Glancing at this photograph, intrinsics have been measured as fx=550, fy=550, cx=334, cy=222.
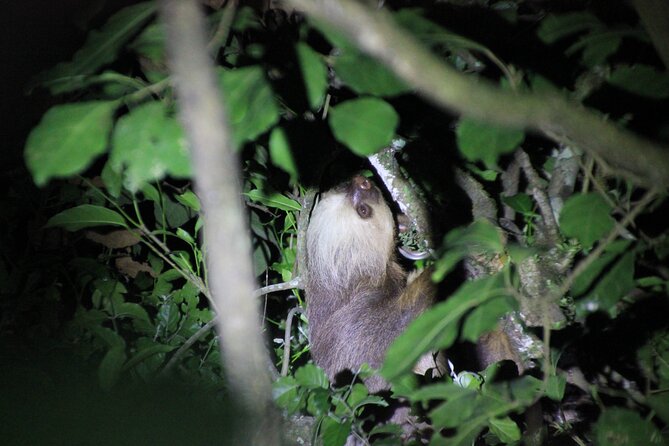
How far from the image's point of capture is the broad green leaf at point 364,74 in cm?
117

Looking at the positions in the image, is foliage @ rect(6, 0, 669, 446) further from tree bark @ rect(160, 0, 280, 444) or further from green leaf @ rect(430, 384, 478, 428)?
tree bark @ rect(160, 0, 280, 444)

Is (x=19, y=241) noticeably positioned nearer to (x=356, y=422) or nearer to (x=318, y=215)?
(x=318, y=215)

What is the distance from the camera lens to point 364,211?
432cm

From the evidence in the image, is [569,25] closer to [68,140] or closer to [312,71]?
[312,71]

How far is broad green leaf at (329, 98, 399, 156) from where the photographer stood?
113 cm

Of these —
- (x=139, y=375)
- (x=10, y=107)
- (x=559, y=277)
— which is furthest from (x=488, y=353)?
(x=10, y=107)

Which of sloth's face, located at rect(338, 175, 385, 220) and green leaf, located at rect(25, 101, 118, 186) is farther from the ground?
green leaf, located at rect(25, 101, 118, 186)

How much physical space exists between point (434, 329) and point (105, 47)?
96 cm

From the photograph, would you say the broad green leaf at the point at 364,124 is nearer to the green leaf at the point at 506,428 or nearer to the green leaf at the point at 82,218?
the green leaf at the point at 506,428

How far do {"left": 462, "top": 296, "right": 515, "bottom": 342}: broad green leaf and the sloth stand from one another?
241 centimetres

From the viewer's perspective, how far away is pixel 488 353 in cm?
349

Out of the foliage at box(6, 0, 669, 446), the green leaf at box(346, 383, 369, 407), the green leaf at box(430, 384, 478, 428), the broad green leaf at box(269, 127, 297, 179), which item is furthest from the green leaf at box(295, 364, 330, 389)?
the broad green leaf at box(269, 127, 297, 179)

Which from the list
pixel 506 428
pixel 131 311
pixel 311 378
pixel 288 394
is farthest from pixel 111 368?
pixel 506 428

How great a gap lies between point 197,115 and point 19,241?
11.9ft
